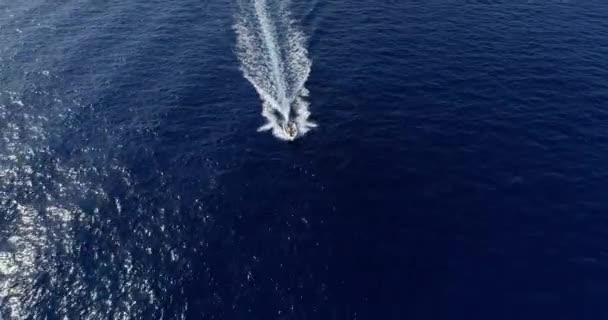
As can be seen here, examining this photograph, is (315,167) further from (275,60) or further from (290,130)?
(275,60)

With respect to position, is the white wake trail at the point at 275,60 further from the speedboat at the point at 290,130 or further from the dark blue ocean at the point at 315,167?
the dark blue ocean at the point at 315,167

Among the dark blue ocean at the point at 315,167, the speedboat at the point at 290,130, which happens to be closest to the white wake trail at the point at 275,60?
the speedboat at the point at 290,130

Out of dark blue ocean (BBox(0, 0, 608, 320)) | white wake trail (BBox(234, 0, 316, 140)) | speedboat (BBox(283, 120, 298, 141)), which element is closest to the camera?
dark blue ocean (BBox(0, 0, 608, 320))

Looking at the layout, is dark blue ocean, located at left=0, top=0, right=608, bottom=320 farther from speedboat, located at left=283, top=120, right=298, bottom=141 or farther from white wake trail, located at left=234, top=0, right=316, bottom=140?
speedboat, located at left=283, top=120, right=298, bottom=141

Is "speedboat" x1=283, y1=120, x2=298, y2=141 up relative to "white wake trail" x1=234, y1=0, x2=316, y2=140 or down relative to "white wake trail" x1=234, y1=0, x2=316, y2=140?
down

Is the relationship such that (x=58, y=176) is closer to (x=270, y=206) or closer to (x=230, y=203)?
(x=230, y=203)

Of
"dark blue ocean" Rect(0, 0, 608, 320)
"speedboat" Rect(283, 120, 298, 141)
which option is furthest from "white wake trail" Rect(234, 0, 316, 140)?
"dark blue ocean" Rect(0, 0, 608, 320)

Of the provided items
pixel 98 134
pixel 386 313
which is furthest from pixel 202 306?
pixel 98 134
